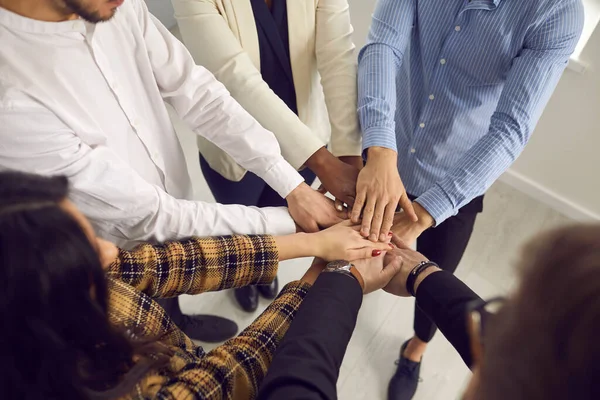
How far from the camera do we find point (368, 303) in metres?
1.76

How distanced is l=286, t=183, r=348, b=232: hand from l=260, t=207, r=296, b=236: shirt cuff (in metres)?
0.02

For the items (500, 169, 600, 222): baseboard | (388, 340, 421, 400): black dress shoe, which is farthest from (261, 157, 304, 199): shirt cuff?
(500, 169, 600, 222): baseboard

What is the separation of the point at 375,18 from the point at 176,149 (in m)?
0.57

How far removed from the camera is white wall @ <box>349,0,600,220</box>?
165 centimetres

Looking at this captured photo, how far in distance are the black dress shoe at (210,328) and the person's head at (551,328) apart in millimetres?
1284

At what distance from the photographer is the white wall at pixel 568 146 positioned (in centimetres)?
165

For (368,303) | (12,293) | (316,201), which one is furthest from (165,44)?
(368,303)

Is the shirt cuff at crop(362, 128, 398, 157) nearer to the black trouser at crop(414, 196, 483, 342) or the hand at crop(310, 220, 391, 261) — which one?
the hand at crop(310, 220, 391, 261)

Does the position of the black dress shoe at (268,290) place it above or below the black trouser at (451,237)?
below

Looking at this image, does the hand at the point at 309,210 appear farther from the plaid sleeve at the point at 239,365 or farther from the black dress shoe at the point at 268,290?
the black dress shoe at the point at 268,290

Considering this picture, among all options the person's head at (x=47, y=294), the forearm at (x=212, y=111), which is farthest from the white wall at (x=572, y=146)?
the person's head at (x=47, y=294)

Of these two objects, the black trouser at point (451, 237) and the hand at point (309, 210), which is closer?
the hand at point (309, 210)

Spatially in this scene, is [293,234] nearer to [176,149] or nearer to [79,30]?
[176,149]

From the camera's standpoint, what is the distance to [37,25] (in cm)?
71
